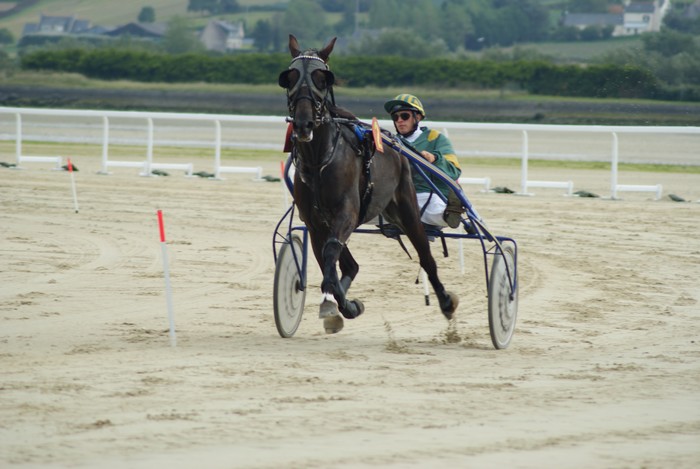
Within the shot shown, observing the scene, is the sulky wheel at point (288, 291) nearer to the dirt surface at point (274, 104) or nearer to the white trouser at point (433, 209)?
the white trouser at point (433, 209)

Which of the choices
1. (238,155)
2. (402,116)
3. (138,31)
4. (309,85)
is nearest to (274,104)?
(238,155)

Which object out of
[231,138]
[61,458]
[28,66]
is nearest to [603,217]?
[61,458]

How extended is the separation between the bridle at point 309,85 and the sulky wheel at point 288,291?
0.95 m

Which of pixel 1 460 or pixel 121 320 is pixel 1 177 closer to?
pixel 121 320

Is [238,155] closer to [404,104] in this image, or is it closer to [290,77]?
[404,104]

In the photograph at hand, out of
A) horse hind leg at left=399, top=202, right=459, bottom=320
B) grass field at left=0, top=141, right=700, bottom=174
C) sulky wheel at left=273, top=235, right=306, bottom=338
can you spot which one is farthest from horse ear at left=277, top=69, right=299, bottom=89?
grass field at left=0, top=141, right=700, bottom=174

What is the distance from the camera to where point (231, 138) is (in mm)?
28422

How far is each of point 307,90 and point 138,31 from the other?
229ft

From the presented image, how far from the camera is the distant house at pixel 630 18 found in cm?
5709

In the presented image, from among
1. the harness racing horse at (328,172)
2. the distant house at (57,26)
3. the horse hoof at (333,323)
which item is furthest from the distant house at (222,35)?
the horse hoof at (333,323)

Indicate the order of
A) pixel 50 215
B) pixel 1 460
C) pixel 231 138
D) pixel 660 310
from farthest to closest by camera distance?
pixel 231 138
pixel 50 215
pixel 660 310
pixel 1 460

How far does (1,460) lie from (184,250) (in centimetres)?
695

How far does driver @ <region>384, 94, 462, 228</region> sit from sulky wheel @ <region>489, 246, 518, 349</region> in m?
0.46

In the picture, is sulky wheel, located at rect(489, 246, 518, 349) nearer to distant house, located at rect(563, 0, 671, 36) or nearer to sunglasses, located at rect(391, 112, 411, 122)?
sunglasses, located at rect(391, 112, 411, 122)
